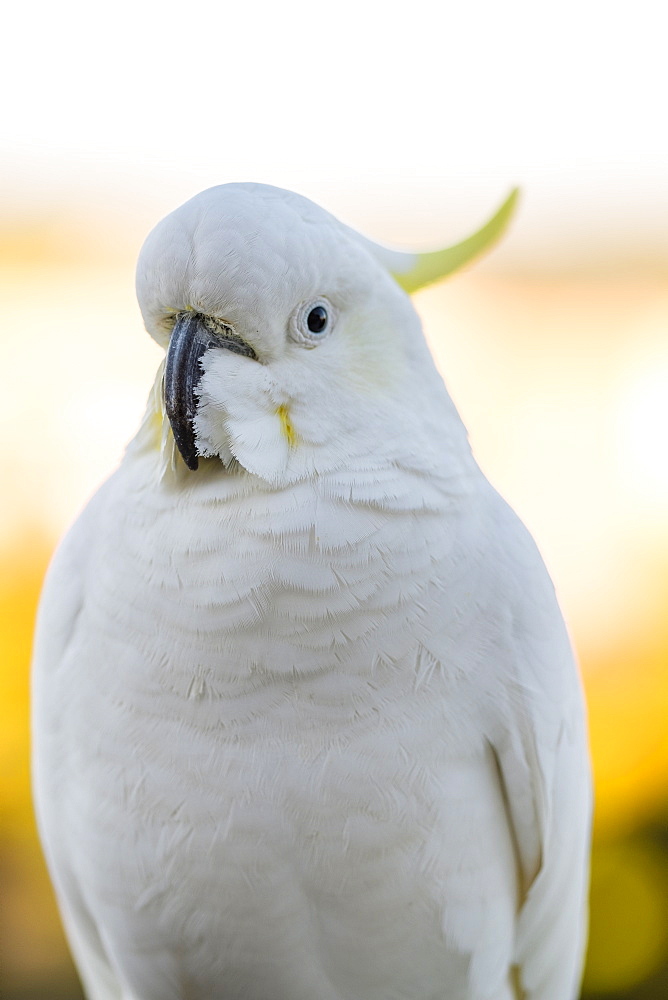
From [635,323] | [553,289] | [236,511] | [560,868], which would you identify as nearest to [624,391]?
[635,323]

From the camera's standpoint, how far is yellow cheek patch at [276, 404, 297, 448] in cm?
70

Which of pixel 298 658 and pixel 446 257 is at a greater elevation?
pixel 446 257

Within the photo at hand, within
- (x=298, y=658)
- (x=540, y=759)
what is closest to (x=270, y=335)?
(x=298, y=658)

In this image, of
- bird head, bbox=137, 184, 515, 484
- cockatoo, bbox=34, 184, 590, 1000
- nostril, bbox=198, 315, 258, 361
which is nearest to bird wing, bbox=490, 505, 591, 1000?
cockatoo, bbox=34, 184, 590, 1000

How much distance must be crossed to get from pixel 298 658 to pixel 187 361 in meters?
0.26

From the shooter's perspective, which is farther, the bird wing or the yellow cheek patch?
the bird wing

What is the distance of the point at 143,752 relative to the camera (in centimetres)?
79

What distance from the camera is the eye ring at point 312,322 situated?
2.30 feet

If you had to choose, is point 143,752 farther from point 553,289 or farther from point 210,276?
point 553,289

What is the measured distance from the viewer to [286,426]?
27.8 inches

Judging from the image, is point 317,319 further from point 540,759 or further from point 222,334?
point 540,759

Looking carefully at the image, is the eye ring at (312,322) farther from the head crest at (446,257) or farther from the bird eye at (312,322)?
the head crest at (446,257)

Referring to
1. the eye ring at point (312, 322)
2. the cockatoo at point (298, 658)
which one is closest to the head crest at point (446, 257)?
the cockatoo at point (298, 658)

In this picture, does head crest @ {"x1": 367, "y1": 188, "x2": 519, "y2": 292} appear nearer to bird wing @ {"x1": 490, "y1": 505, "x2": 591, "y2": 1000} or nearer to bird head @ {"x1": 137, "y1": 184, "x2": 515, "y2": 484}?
bird head @ {"x1": 137, "y1": 184, "x2": 515, "y2": 484}
